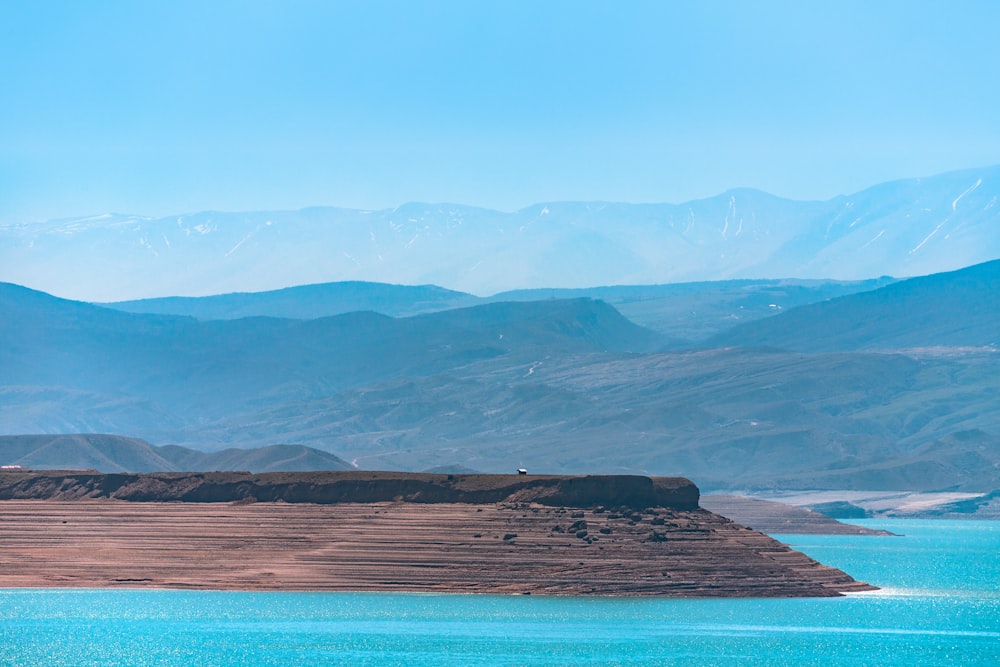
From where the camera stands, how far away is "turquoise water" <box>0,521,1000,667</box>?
71875 millimetres

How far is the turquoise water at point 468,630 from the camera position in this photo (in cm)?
7188

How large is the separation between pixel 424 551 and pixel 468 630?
12.7 metres

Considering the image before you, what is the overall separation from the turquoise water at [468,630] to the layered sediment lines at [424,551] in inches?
40.6

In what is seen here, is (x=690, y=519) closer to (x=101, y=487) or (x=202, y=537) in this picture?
(x=202, y=537)

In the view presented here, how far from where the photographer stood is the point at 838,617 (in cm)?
8806

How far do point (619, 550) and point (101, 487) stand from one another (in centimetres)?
2813

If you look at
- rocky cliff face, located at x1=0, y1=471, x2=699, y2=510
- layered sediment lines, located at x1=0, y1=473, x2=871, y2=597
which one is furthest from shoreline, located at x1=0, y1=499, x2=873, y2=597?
rocky cliff face, located at x1=0, y1=471, x2=699, y2=510

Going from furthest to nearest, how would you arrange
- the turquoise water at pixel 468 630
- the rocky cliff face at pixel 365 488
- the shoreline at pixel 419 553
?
the rocky cliff face at pixel 365 488 < the shoreline at pixel 419 553 < the turquoise water at pixel 468 630

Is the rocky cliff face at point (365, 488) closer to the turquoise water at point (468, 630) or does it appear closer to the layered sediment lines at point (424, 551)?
the layered sediment lines at point (424, 551)

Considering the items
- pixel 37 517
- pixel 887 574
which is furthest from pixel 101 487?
pixel 887 574

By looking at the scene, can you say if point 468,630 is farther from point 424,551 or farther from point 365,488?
point 365,488

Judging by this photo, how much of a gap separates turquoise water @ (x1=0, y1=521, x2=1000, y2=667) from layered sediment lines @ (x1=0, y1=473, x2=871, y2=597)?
3.38 ft

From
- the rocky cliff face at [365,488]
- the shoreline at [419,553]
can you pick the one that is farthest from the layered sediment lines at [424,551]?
the rocky cliff face at [365,488]

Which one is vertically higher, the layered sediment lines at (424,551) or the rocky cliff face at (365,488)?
the rocky cliff face at (365,488)
